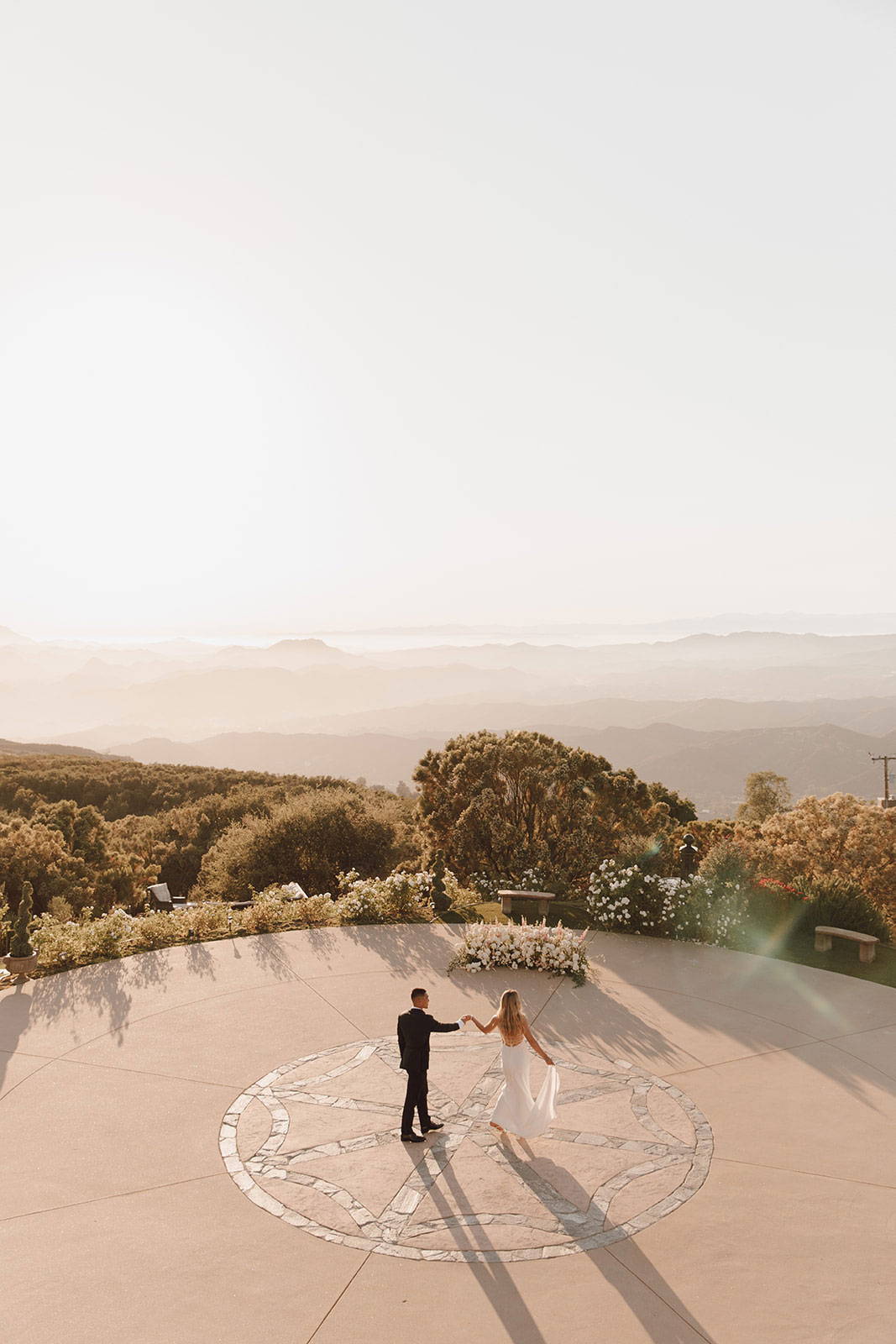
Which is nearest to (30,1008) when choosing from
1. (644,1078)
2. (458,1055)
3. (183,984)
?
(183,984)

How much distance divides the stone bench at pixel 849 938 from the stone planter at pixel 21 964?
43.0 feet

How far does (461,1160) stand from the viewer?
27.0ft

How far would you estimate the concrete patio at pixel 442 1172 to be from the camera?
6.32 m

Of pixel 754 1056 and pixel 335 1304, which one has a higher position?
pixel 335 1304

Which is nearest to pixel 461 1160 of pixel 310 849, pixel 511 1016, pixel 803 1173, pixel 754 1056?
pixel 511 1016

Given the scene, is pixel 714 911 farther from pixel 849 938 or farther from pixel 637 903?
pixel 849 938

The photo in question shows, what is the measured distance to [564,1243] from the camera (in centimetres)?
702

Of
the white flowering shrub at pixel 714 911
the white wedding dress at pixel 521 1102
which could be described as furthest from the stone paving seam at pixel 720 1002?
the white wedding dress at pixel 521 1102

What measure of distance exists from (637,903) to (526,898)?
2.45 m

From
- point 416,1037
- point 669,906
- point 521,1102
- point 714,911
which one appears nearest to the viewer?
point 521,1102

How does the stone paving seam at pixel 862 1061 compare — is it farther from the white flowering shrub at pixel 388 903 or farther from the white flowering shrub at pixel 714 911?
the white flowering shrub at pixel 388 903

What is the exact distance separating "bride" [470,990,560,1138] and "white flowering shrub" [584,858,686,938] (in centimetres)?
783

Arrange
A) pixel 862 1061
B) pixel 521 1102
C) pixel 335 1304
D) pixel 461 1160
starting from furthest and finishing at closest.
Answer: pixel 862 1061, pixel 521 1102, pixel 461 1160, pixel 335 1304

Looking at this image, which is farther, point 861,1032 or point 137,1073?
point 861,1032
